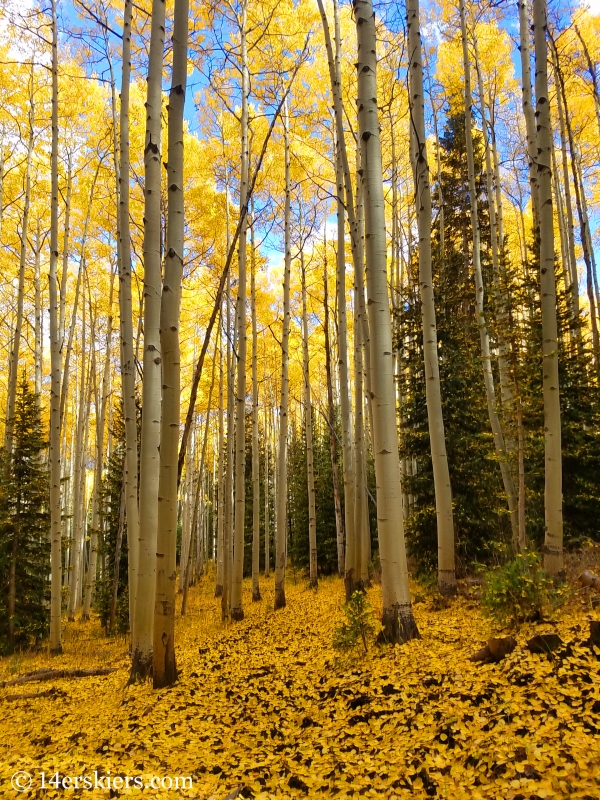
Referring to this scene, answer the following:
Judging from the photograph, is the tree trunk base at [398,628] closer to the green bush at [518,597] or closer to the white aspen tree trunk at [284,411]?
the green bush at [518,597]

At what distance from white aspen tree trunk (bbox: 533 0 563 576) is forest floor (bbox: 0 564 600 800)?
649 millimetres

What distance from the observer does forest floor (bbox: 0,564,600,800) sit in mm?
2268

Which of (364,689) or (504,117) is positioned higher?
(504,117)

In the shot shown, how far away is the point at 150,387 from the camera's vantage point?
181 inches

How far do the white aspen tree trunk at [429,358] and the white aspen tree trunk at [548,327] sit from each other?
40.6 inches

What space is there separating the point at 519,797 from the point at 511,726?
0.51 meters

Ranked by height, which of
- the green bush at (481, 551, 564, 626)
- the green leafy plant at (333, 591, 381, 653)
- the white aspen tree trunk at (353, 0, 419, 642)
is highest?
the white aspen tree trunk at (353, 0, 419, 642)

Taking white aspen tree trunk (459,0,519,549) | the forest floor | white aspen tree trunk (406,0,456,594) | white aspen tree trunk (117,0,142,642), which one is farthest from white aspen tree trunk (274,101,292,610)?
A: the forest floor

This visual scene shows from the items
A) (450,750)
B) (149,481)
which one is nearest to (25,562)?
(149,481)

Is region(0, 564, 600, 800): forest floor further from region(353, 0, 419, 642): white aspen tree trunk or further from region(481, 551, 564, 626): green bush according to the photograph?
region(353, 0, 419, 642): white aspen tree trunk

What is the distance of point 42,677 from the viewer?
583cm

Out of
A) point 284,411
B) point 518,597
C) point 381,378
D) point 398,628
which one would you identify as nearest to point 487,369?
point 284,411

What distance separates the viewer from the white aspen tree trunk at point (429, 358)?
5152 mm

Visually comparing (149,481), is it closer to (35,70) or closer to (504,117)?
(35,70)
